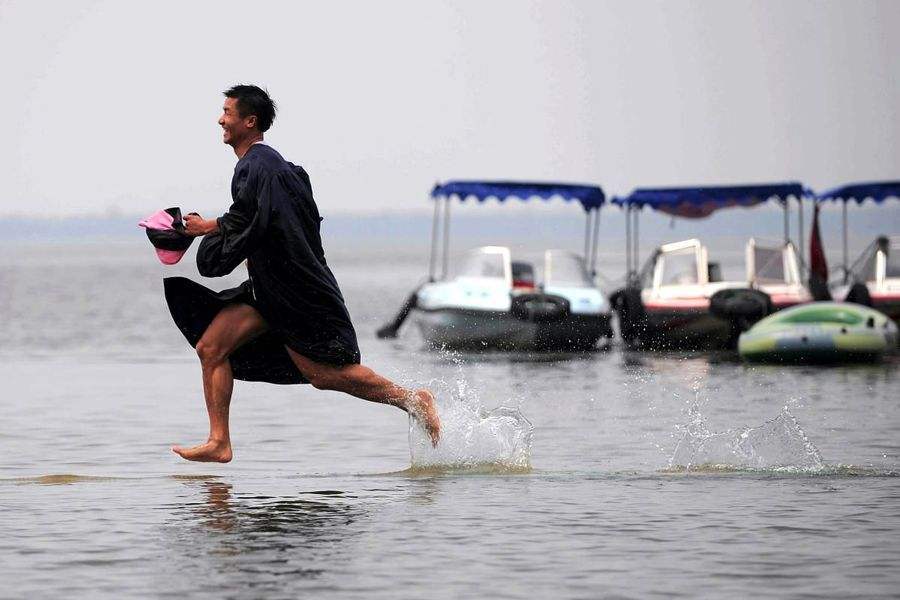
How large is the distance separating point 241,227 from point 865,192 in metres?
25.8

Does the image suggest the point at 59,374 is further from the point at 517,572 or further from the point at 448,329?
the point at 517,572

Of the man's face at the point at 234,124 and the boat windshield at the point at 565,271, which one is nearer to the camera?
the man's face at the point at 234,124

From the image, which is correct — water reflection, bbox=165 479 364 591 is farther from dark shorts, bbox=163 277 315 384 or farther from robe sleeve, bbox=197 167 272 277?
robe sleeve, bbox=197 167 272 277

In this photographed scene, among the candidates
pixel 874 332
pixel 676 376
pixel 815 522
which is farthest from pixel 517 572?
pixel 874 332

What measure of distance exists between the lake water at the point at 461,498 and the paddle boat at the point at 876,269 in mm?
10662

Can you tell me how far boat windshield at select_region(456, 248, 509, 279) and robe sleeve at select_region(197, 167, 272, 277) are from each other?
2074 centimetres

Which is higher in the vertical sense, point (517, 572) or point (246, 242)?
point (246, 242)

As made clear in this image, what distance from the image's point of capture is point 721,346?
28.8 meters

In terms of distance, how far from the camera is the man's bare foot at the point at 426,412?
416 inches

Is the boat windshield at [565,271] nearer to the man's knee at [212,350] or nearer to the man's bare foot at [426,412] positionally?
the man's bare foot at [426,412]

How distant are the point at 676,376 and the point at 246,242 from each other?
1288 cm

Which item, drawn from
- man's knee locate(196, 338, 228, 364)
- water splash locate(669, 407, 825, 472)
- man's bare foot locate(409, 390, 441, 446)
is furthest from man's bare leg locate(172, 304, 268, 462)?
water splash locate(669, 407, 825, 472)

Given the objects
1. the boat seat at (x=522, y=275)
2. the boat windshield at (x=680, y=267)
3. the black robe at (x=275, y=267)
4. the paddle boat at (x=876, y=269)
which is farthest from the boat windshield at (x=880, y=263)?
the black robe at (x=275, y=267)

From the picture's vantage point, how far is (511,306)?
95.8 feet
